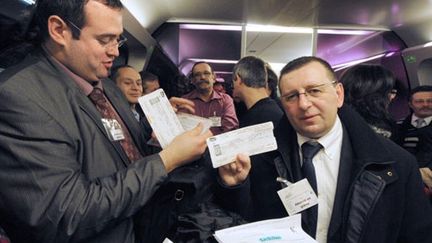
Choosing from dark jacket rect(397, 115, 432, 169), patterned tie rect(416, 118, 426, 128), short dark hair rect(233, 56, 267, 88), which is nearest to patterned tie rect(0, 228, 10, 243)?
short dark hair rect(233, 56, 267, 88)

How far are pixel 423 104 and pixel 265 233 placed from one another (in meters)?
3.80

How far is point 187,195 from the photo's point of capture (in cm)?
141

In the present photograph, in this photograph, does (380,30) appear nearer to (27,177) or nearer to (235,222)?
(235,222)

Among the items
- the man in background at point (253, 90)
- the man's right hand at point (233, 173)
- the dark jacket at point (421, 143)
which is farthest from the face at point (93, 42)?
the dark jacket at point (421, 143)

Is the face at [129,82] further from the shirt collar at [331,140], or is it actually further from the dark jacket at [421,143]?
the dark jacket at [421,143]

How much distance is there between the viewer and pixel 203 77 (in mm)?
4191

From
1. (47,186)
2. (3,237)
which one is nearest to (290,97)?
(47,186)

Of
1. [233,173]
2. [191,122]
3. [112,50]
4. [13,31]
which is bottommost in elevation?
[233,173]

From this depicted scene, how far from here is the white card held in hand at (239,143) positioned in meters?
1.35

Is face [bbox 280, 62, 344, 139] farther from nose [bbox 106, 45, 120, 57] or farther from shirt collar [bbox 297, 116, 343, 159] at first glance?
nose [bbox 106, 45, 120, 57]

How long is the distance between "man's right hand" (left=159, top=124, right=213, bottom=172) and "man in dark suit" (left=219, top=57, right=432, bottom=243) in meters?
0.23

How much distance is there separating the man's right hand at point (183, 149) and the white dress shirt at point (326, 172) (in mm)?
564

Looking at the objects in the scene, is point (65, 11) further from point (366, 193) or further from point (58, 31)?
point (366, 193)

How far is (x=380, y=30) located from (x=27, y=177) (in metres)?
7.96
